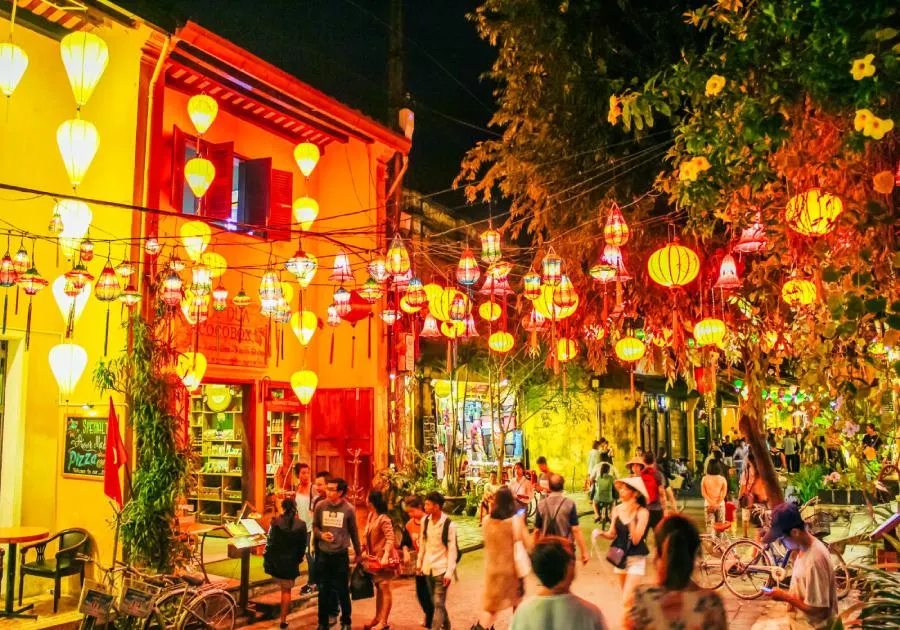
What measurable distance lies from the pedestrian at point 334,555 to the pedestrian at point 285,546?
0.46 meters

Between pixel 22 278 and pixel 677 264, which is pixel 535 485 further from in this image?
pixel 22 278

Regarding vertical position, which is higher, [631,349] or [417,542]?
[631,349]

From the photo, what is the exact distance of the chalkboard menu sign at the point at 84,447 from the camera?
10250mm

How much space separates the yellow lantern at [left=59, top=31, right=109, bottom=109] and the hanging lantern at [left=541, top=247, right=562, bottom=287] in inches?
252

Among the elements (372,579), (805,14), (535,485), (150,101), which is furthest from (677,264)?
(535,485)

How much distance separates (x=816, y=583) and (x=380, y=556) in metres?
5.10

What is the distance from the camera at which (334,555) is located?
905cm

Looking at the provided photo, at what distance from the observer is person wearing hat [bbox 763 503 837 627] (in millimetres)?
5453

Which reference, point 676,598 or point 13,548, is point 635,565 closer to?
point 676,598

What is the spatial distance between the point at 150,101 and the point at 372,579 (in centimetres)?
767

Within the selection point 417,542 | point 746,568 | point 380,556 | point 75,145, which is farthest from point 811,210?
point 75,145

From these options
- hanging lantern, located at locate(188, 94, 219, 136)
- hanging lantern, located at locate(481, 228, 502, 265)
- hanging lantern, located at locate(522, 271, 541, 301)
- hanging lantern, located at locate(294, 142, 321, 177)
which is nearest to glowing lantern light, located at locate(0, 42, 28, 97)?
Answer: hanging lantern, located at locate(188, 94, 219, 136)

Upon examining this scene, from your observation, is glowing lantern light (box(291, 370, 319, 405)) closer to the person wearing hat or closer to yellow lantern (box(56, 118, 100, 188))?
yellow lantern (box(56, 118, 100, 188))

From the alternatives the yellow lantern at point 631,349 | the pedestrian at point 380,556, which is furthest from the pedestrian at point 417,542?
the yellow lantern at point 631,349
